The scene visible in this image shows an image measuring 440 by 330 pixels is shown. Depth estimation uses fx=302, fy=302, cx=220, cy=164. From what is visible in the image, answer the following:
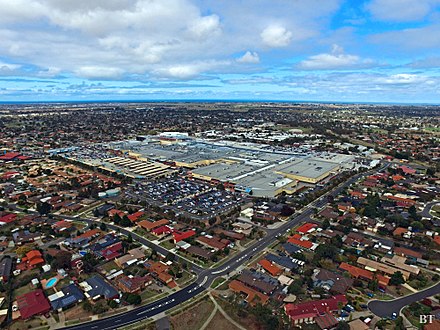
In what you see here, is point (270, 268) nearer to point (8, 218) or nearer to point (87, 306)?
point (87, 306)

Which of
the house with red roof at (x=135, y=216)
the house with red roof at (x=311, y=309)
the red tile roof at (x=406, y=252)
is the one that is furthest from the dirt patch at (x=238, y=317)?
the red tile roof at (x=406, y=252)

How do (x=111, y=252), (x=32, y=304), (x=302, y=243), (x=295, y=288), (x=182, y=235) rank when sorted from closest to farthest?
(x=32, y=304) < (x=295, y=288) < (x=111, y=252) < (x=302, y=243) < (x=182, y=235)

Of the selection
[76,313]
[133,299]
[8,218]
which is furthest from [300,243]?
[8,218]

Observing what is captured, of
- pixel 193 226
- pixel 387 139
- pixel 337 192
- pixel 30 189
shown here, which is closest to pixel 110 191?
pixel 30 189

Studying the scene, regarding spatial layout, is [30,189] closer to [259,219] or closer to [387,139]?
[259,219]

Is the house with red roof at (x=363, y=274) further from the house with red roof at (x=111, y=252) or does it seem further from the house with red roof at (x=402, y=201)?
the house with red roof at (x=111, y=252)

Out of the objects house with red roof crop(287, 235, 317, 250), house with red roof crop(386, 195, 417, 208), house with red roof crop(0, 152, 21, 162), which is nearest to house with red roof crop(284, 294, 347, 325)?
house with red roof crop(287, 235, 317, 250)
